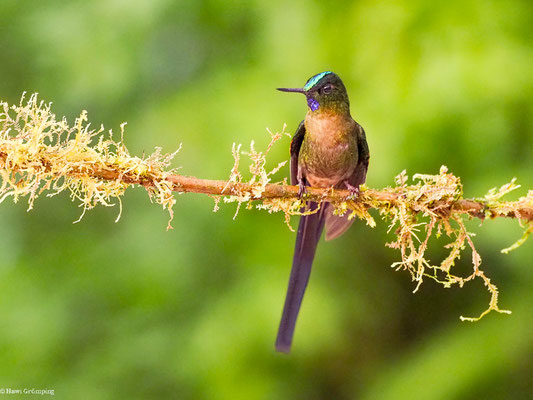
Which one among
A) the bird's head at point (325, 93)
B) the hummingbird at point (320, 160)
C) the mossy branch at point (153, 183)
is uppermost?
the bird's head at point (325, 93)

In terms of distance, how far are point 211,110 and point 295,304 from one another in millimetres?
1381

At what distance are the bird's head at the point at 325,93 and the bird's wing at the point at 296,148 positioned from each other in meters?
0.19

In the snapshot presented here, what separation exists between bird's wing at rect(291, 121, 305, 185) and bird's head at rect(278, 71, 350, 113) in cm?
19

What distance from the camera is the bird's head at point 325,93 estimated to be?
7.74 ft

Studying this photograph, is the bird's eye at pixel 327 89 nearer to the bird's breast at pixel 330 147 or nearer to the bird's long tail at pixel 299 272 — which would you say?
the bird's breast at pixel 330 147

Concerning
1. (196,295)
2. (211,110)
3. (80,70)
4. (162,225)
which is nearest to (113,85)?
(80,70)

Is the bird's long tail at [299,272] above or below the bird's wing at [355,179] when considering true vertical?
below

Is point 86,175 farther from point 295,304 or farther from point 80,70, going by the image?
point 80,70

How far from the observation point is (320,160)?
2.46m

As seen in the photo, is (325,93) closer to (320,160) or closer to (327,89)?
(327,89)

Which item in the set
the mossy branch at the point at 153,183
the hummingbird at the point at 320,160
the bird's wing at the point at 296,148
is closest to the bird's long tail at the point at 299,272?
the hummingbird at the point at 320,160

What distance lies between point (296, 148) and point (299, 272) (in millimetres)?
476

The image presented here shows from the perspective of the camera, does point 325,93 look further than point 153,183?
Yes

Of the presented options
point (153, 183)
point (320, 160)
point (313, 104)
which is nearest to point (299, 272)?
point (320, 160)
